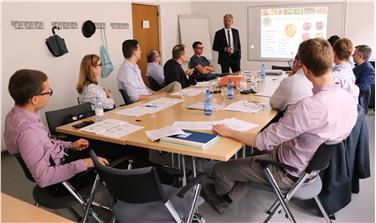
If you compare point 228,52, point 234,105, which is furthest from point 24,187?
point 228,52

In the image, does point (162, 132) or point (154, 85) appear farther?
point (154, 85)

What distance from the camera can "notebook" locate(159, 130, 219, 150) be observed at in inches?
78.7

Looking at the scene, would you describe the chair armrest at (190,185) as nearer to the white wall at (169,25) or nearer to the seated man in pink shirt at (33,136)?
the seated man in pink shirt at (33,136)

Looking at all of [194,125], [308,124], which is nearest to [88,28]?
[194,125]

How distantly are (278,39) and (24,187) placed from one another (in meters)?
6.15

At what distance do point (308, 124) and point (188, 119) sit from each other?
1.01 meters

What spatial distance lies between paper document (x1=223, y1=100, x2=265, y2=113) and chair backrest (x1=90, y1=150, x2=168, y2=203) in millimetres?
1412

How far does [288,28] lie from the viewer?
7.38 metres

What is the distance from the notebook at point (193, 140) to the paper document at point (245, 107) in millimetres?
751

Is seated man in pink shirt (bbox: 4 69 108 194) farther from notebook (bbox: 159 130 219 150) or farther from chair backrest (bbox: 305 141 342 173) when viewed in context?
chair backrest (bbox: 305 141 342 173)

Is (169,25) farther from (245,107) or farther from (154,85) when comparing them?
(245,107)

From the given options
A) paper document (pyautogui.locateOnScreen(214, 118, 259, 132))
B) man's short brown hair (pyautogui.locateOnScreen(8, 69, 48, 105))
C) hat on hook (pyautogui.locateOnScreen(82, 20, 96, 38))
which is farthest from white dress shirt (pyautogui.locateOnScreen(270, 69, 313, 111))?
hat on hook (pyautogui.locateOnScreen(82, 20, 96, 38))

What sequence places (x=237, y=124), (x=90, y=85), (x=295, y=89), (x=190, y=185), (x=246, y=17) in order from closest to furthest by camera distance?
(x=190, y=185)
(x=237, y=124)
(x=295, y=89)
(x=90, y=85)
(x=246, y=17)

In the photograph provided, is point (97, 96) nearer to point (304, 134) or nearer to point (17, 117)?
point (17, 117)
